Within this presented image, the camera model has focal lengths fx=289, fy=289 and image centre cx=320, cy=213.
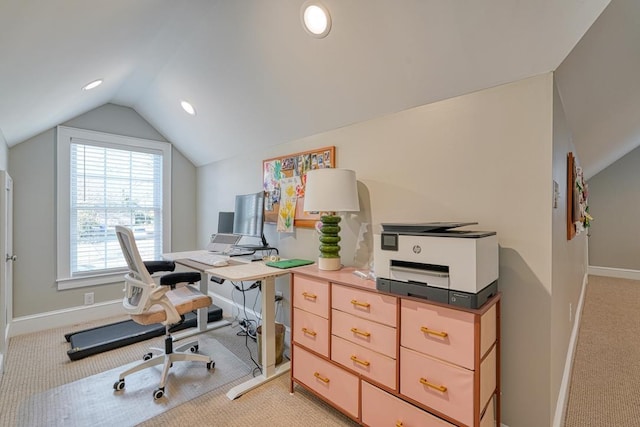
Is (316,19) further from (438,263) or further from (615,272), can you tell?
(615,272)

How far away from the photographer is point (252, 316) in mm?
3178

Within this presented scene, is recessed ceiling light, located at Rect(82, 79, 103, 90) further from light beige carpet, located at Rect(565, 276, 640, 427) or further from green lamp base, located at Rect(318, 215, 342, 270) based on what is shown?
light beige carpet, located at Rect(565, 276, 640, 427)

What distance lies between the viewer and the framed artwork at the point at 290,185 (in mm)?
2516

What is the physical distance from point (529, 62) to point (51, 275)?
4559 millimetres

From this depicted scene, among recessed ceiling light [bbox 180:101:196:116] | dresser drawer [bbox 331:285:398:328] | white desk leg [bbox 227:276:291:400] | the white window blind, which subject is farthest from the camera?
the white window blind

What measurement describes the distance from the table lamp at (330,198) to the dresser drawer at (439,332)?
2.42 ft

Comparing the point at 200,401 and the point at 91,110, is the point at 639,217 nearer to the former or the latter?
the point at 200,401

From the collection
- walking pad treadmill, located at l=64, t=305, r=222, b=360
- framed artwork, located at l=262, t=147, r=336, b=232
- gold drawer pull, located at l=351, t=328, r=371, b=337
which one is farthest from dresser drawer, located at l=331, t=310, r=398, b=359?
walking pad treadmill, located at l=64, t=305, r=222, b=360

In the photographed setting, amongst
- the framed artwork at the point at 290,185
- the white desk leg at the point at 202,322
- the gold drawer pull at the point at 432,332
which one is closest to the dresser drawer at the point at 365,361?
the gold drawer pull at the point at 432,332

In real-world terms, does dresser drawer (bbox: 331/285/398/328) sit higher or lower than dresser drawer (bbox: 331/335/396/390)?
higher

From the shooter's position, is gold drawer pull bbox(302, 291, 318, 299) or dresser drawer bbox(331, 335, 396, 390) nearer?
dresser drawer bbox(331, 335, 396, 390)

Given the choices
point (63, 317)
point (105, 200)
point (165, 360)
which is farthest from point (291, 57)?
point (63, 317)

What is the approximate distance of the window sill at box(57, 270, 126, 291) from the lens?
10.6 ft

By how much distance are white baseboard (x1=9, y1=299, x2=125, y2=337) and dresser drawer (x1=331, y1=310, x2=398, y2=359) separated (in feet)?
10.3
